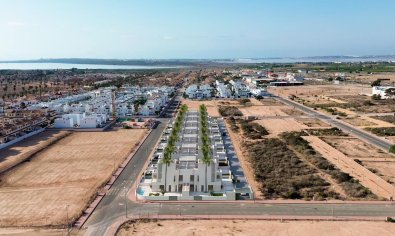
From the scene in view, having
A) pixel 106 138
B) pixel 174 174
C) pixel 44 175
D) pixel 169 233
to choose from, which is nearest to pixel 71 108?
pixel 106 138

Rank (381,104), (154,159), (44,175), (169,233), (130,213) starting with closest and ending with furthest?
(169,233) < (130,213) < (44,175) < (154,159) < (381,104)

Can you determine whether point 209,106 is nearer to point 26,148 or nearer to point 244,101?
point 244,101

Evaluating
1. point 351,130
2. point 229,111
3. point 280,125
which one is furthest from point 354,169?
point 229,111

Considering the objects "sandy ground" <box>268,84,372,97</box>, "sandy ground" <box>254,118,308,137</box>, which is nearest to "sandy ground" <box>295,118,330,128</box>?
"sandy ground" <box>254,118,308,137</box>

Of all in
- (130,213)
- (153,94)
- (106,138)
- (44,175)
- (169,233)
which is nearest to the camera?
(169,233)

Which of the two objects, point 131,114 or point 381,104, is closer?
point 131,114

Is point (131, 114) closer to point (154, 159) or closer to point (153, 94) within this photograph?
point (153, 94)

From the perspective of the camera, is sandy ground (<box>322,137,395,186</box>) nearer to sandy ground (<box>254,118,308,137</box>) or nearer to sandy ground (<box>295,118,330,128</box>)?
sandy ground (<box>254,118,308,137</box>)
